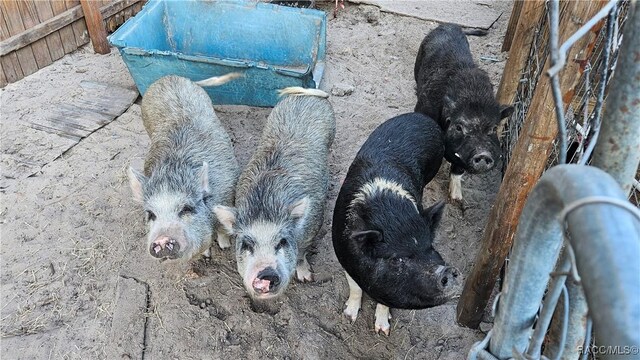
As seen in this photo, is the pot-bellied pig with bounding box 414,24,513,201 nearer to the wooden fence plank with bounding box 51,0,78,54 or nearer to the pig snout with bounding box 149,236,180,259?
the pig snout with bounding box 149,236,180,259

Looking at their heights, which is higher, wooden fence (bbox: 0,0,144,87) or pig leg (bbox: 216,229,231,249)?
wooden fence (bbox: 0,0,144,87)

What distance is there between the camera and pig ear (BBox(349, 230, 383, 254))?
2.74 m

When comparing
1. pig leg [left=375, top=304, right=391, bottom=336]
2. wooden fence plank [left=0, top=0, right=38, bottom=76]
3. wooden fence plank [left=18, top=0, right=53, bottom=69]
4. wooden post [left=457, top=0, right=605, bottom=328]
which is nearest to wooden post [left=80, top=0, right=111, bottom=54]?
wooden fence plank [left=18, top=0, right=53, bottom=69]

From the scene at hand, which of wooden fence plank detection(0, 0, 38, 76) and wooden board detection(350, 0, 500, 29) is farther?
wooden board detection(350, 0, 500, 29)

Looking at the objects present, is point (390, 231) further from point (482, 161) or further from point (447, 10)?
point (447, 10)

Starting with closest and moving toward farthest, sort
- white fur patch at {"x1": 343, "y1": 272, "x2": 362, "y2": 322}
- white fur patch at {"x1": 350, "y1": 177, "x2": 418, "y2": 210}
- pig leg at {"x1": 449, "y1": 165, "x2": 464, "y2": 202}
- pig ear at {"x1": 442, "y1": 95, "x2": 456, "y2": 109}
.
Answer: white fur patch at {"x1": 350, "y1": 177, "x2": 418, "y2": 210} < white fur patch at {"x1": 343, "y1": 272, "x2": 362, "y2": 322} < pig ear at {"x1": 442, "y1": 95, "x2": 456, "y2": 109} < pig leg at {"x1": 449, "y1": 165, "x2": 464, "y2": 202}

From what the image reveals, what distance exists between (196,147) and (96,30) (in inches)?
124

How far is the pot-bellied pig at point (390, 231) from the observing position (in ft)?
8.91

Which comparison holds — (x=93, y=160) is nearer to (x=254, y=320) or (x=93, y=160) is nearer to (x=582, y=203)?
(x=254, y=320)

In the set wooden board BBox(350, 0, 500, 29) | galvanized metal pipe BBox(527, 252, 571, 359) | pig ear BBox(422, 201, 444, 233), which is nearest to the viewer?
galvanized metal pipe BBox(527, 252, 571, 359)

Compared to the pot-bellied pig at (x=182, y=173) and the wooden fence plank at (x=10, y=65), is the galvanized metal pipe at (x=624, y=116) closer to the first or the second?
the pot-bellied pig at (x=182, y=173)

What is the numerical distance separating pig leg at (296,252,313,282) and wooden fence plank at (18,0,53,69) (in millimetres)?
4159

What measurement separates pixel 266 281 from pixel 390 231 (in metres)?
0.78

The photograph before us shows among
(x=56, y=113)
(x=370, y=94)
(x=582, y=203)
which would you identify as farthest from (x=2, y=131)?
(x=582, y=203)
